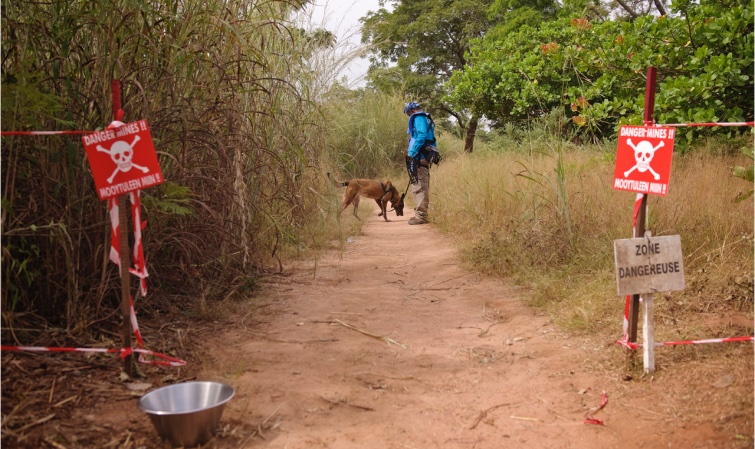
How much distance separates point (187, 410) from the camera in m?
2.38

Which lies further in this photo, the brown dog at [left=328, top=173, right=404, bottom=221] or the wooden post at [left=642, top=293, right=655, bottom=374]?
the brown dog at [left=328, top=173, right=404, bottom=221]

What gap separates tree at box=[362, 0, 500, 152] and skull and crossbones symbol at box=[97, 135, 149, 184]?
715 inches

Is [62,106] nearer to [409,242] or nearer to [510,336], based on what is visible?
[510,336]

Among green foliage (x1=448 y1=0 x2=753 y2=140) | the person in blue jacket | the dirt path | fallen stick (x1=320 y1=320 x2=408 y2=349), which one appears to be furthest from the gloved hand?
fallen stick (x1=320 y1=320 x2=408 y2=349)

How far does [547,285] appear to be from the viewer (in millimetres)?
4391

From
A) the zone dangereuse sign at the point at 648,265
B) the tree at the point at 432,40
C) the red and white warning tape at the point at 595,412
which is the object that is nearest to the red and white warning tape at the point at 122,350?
the red and white warning tape at the point at 595,412

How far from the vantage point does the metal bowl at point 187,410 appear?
7.36 ft

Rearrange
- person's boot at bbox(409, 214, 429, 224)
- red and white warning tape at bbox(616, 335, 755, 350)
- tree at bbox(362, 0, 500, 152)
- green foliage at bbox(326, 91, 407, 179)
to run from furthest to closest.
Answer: tree at bbox(362, 0, 500, 152), green foliage at bbox(326, 91, 407, 179), person's boot at bbox(409, 214, 429, 224), red and white warning tape at bbox(616, 335, 755, 350)

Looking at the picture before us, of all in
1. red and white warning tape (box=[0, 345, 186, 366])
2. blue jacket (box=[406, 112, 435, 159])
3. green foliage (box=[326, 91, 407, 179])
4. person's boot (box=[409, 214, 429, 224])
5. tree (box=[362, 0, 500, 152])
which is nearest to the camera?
red and white warning tape (box=[0, 345, 186, 366])

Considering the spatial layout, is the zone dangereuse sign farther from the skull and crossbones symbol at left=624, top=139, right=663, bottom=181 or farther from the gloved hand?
the gloved hand

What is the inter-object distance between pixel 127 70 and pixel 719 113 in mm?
4816

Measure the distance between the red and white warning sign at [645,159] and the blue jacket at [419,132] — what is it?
6398 mm

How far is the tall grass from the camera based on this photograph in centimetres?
376

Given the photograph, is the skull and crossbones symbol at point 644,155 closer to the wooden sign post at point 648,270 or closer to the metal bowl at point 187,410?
the wooden sign post at point 648,270
